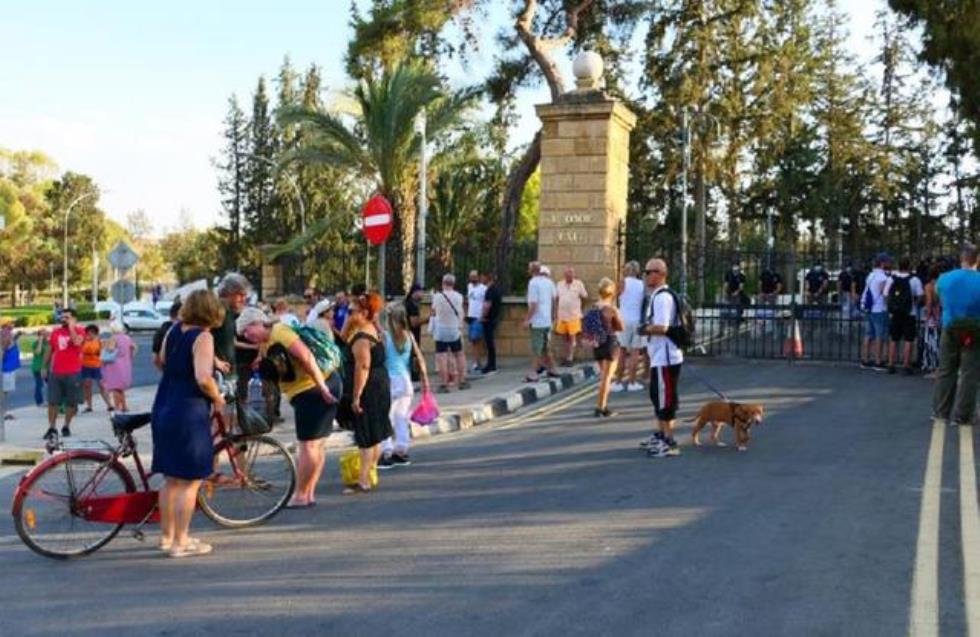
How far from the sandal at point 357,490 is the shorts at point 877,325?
32.5 feet

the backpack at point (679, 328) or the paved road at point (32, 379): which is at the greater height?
the backpack at point (679, 328)

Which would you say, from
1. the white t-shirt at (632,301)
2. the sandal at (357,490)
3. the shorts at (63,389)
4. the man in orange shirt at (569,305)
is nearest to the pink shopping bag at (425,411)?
the sandal at (357,490)

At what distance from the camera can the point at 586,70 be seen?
17.3 m

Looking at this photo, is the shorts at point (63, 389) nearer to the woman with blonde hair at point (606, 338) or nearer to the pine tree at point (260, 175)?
the woman with blonde hair at point (606, 338)

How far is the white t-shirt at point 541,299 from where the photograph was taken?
14703 millimetres

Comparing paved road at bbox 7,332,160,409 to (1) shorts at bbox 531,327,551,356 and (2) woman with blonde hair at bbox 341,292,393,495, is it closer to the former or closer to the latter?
(1) shorts at bbox 531,327,551,356

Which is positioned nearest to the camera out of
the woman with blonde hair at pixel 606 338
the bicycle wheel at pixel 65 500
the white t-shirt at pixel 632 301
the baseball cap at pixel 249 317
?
the bicycle wheel at pixel 65 500

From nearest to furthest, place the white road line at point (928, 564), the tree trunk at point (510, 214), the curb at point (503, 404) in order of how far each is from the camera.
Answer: the white road line at point (928, 564) < the curb at point (503, 404) < the tree trunk at point (510, 214)

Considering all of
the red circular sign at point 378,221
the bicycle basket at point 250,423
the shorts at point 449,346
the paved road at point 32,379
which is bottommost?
the paved road at point 32,379

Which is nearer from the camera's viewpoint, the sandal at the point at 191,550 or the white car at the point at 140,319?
the sandal at the point at 191,550

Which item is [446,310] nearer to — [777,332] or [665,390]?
[665,390]

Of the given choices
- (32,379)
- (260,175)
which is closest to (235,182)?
(260,175)

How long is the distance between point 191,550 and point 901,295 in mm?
11631

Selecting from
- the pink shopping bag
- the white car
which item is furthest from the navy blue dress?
the white car
